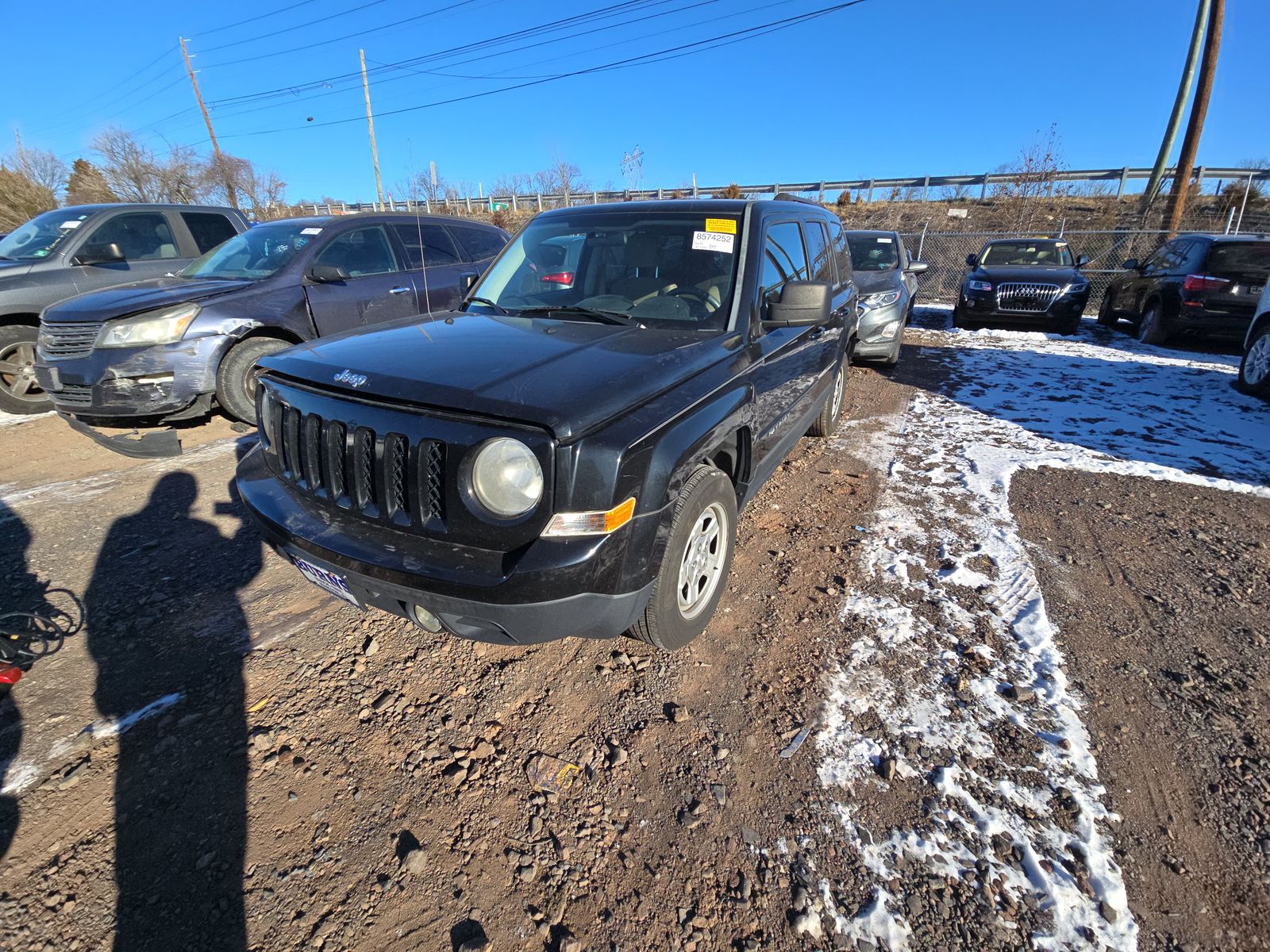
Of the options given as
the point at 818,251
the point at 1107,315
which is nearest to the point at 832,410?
the point at 818,251

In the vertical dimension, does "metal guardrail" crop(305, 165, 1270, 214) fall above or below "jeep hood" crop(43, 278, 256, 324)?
above

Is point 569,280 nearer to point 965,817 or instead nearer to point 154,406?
point 965,817

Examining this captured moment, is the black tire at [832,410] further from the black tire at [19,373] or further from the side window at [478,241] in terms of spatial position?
the black tire at [19,373]

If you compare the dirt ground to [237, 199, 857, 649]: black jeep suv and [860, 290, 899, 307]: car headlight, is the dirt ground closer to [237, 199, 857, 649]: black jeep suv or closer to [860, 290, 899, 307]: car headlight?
[237, 199, 857, 649]: black jeep suv

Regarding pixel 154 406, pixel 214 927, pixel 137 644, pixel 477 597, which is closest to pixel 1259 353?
pixel 477 597

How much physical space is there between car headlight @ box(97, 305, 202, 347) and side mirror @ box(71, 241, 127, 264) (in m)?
2.36

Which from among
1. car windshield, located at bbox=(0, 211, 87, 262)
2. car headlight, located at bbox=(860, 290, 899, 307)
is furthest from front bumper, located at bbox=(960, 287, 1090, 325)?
car windshield, located at bbox=(0, 211, 87, 262)

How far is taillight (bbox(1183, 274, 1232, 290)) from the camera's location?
8.19 m

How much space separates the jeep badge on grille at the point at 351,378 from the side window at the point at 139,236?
22.0 feet

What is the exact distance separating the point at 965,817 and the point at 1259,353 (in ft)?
Answer: 25.6

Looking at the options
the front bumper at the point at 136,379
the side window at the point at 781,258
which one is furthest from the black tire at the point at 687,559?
the front bumper at the point at 136,379

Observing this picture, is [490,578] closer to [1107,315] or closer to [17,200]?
[1107,315]

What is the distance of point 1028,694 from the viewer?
2.45 metres

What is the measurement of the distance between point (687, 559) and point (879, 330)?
6452mm
